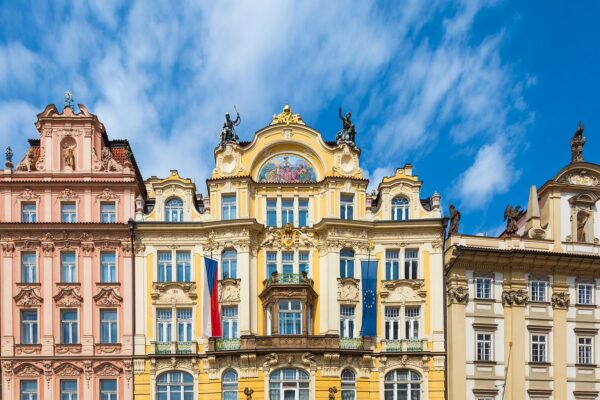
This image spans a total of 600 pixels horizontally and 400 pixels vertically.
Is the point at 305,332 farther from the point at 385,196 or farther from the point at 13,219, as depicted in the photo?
the point at 13,219

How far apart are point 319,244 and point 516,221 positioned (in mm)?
16610

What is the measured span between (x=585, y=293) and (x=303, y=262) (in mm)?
21360

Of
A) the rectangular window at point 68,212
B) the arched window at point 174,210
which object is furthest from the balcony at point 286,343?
the rectangular window at point 68,212

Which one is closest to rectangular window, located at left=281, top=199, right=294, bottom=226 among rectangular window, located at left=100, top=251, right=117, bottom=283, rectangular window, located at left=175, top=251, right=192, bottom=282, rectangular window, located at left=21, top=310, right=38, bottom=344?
rectangular window, located at left=175, top=251, right=192, bottom=282

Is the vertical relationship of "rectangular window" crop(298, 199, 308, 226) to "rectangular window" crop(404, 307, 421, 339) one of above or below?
above

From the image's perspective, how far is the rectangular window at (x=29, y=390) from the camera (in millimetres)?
55062

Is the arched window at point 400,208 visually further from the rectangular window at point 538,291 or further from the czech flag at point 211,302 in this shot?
the czech flag at point 211,302

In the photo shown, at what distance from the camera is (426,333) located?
186 ft

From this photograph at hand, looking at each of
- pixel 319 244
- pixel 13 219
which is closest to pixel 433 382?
pixel 319 244

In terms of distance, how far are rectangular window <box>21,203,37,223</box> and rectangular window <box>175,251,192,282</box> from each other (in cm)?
1084

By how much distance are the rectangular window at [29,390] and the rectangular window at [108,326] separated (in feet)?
18.1

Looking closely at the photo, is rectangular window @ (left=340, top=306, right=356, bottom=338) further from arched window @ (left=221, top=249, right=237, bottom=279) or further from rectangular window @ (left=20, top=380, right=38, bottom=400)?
rectangular window @ (left=20, top=380, right=38, bottom=400)

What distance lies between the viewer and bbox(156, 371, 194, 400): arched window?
55719mm

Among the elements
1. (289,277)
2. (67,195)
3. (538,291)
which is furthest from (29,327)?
(538,291)
